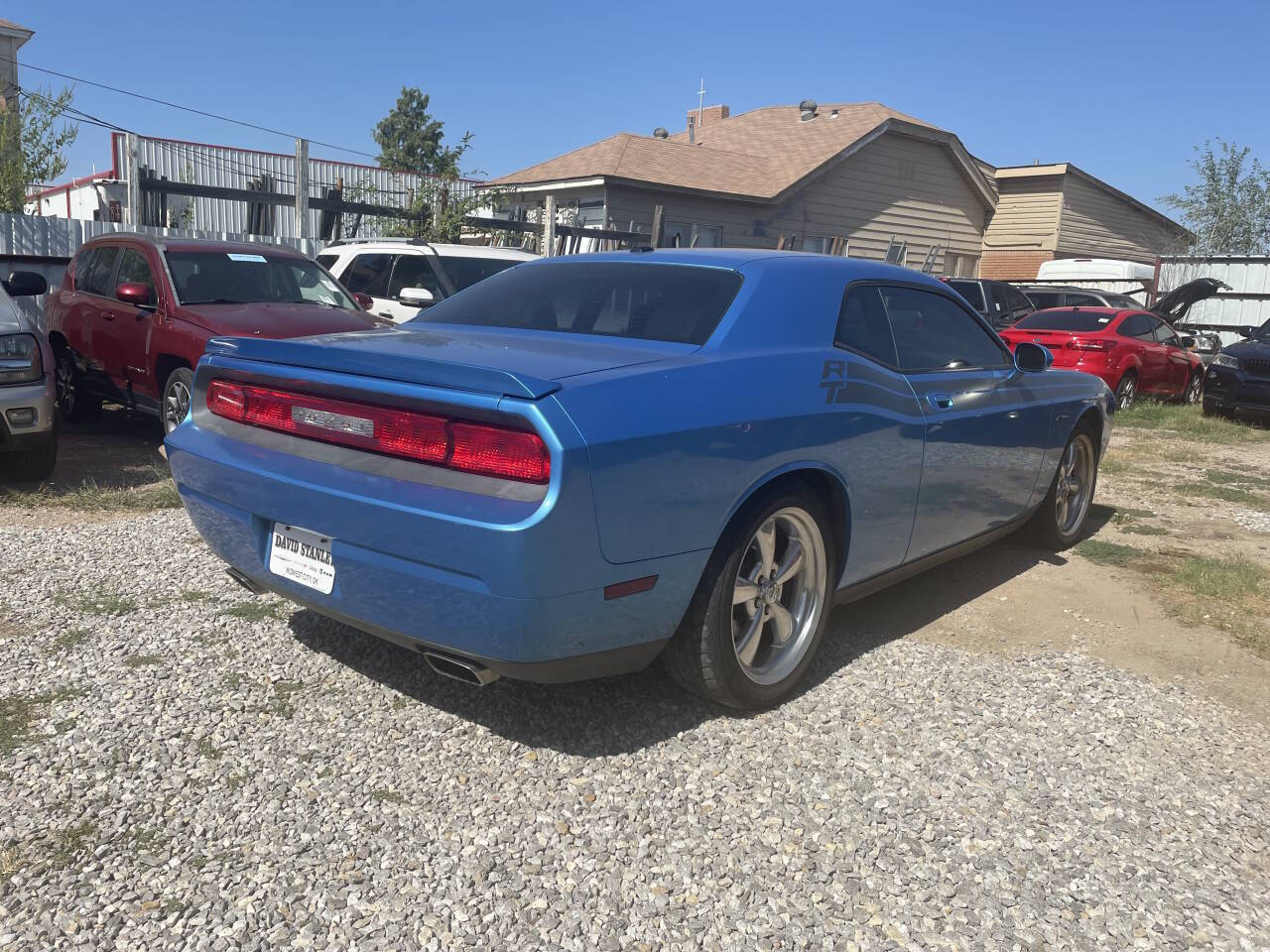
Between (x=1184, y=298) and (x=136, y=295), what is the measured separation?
17.3 metres


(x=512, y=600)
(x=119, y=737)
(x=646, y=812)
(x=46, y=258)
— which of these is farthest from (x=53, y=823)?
(x=46, y=258)

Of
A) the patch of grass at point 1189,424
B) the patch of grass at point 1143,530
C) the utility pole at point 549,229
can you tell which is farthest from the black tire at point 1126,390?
the utility pole at point 549,229

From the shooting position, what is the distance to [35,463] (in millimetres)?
6609

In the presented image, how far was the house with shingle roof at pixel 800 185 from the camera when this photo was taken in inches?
837

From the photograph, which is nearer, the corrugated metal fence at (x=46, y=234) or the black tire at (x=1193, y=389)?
the corrugated metal fence at (x=46, y=234)

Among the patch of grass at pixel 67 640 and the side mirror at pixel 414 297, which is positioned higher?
the side mirror at pixel 414 297

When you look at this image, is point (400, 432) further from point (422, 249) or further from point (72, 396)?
point (422, 249)

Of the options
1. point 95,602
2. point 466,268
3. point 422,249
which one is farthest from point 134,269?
point 95,602

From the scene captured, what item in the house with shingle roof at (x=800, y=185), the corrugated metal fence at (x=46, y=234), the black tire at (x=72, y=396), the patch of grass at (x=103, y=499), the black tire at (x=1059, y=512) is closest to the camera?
the black tire at (x=1059, y=512)

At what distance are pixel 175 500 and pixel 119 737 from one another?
335cm

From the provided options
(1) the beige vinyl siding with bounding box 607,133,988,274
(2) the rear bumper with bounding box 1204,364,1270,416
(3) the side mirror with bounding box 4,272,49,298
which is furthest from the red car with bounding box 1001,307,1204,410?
(3) the side mirror with bounding box 4,272,49,298

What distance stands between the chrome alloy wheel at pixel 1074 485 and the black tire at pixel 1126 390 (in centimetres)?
797

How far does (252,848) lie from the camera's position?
106 inches

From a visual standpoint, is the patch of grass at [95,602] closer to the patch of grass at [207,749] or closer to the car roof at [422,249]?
the patch of grass at [207,749]
